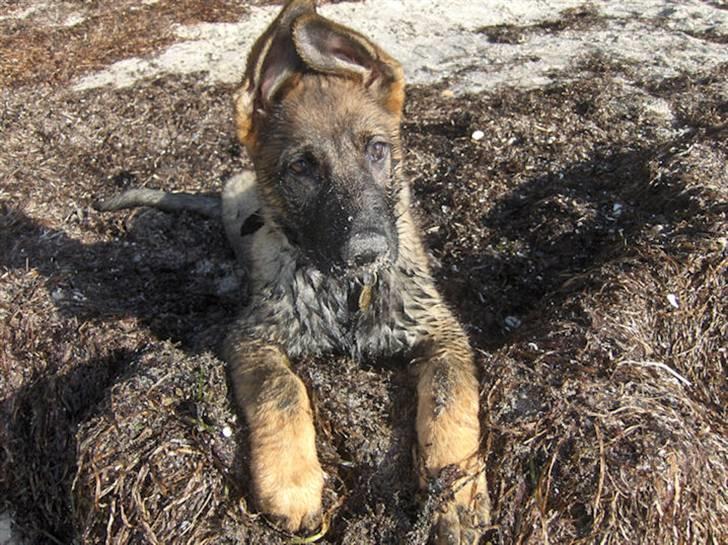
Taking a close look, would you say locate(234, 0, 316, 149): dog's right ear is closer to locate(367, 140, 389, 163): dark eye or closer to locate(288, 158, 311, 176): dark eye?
locate(288, 158, 311, 176): dark eye

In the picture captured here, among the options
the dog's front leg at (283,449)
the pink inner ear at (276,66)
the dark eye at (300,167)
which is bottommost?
the dog's front leg at (283,449)

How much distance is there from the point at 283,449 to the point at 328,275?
820 millimetres

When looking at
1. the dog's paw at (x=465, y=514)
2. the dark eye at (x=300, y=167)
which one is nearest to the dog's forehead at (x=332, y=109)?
the dark eye at (x=300, y=167)

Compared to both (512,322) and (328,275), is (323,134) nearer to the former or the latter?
(328,275)

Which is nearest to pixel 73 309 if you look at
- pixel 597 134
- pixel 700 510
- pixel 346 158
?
pixel 346 158

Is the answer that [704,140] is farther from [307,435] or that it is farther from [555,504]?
[307,435]

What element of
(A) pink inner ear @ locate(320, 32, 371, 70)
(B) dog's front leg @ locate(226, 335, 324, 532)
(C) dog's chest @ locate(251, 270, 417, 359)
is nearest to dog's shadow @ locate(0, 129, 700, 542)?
(B) dog's front leg @ locate(226, 335, 324, 532)

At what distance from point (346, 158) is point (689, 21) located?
18.6 feet

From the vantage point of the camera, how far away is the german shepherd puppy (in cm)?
269

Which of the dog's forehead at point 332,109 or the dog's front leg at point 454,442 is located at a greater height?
the dog's forehead at point 332,109

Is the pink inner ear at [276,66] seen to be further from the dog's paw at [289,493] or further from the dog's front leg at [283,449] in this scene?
the dog's paw at [289,493]

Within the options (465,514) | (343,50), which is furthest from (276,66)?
(465,514)

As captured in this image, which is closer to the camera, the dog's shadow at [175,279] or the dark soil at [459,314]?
the dark soil at [459,314]

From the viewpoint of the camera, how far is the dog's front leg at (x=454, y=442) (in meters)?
2.63
